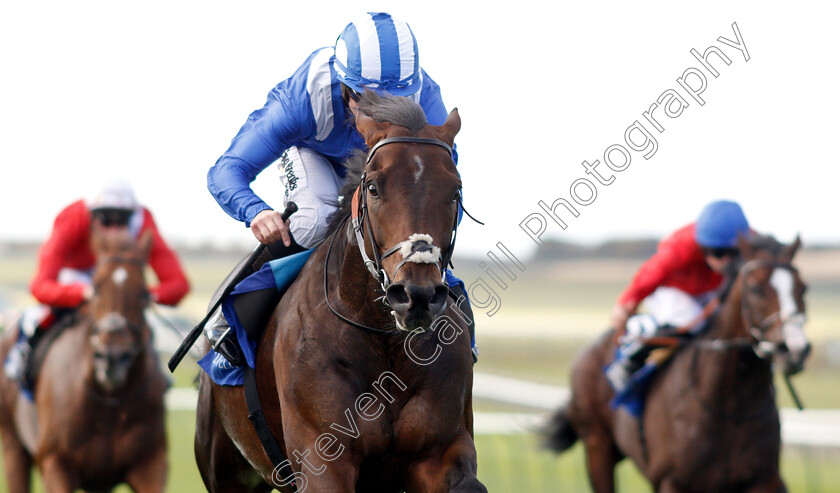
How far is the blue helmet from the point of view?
21.8 feet

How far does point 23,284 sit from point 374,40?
32223 millimetres

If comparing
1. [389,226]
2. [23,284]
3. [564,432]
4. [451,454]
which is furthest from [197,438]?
[23,284]

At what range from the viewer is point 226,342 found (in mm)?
3844

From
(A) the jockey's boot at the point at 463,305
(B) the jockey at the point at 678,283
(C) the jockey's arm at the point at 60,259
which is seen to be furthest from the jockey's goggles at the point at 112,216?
(A) the jockey's boot at the point at 463,305

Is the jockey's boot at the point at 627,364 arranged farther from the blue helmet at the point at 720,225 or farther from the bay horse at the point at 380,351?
the bay horse at the point at 380,351

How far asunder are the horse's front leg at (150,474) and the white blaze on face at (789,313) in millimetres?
3780

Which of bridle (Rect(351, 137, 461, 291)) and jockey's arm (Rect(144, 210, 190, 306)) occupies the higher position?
bridle (Rect(351, 137, 461, 291))

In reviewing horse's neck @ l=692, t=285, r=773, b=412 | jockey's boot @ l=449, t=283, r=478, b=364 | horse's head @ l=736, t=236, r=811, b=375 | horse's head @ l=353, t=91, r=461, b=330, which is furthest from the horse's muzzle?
horse's neck @ l=692, t=285, r=773, b=412

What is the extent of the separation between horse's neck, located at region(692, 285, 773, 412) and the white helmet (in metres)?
3.89

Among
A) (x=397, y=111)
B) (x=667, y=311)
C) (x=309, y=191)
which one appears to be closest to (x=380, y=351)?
(x=397, y=111)

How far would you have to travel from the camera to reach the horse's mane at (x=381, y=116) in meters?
3.10

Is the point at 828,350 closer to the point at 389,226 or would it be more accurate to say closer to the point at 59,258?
the point at 59,258

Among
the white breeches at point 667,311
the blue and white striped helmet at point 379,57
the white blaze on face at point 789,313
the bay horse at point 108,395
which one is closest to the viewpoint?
the blue and white striped helmet at point 379,57

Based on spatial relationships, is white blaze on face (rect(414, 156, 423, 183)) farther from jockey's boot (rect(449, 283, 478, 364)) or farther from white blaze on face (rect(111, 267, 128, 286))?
white blaze on face (rect(111, 267, 128, 286))
